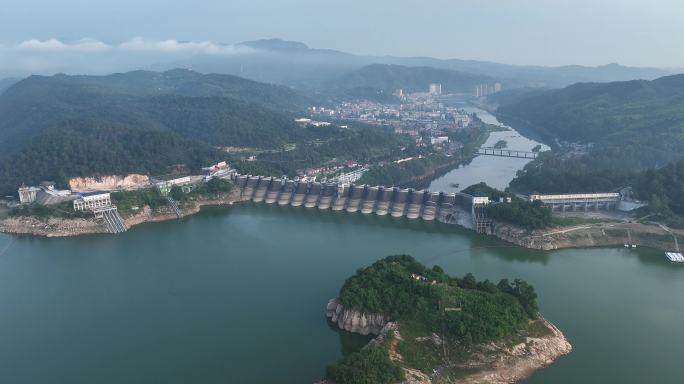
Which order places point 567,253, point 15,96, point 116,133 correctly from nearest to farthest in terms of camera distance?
point 567,253, point 116,133, point 15,96

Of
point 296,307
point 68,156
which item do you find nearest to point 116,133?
point 68,156

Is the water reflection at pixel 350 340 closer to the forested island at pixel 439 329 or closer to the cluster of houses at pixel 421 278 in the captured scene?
the forested island at pixel 439 329

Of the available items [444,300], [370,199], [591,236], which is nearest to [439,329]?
[444,300]

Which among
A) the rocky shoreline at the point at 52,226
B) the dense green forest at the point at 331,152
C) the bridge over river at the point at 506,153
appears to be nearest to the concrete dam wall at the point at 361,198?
the dense green forest at the point at 331,152

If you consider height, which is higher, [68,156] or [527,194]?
[68,156]

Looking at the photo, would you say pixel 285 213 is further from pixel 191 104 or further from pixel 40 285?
pixel 191 104

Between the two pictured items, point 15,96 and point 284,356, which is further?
point 15,96

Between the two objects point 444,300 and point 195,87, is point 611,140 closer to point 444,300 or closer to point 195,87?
point 444,300
